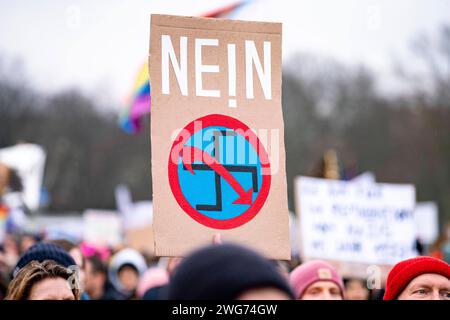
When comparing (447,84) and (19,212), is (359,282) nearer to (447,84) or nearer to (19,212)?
(19,212)

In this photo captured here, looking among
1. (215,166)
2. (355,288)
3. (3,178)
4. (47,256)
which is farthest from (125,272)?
(3,178)

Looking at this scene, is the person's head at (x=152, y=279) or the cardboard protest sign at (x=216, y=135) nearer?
the cardboard protest sign at (x=216, y=135)

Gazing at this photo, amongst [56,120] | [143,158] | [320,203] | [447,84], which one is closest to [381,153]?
[447,84]

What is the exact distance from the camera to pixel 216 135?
168 inches

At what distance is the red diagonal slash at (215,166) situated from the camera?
4.22m

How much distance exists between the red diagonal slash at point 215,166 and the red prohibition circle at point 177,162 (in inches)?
1.2

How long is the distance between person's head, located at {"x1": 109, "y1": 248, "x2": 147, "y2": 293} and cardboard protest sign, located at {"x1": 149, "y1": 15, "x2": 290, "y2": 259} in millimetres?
5950

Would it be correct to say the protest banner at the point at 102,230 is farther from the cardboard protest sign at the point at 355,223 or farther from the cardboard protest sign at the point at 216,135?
the cardboard protest sign at the point at 216,135

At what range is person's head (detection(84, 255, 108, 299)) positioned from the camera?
28.2 ft

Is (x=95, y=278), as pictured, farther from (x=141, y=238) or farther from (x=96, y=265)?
(x=141, y=238)

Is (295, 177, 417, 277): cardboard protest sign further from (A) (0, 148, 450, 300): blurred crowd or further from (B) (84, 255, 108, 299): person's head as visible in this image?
(B) (84, 255, 108, 299): person's head

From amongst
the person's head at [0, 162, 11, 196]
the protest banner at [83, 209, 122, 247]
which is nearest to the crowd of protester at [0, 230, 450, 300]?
the person's head at [0, 162, 11, 196]

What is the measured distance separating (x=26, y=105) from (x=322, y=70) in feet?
61.4

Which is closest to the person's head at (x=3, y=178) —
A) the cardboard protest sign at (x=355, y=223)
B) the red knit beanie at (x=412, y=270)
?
the cardboard protest sign at (x=355, y=223)
